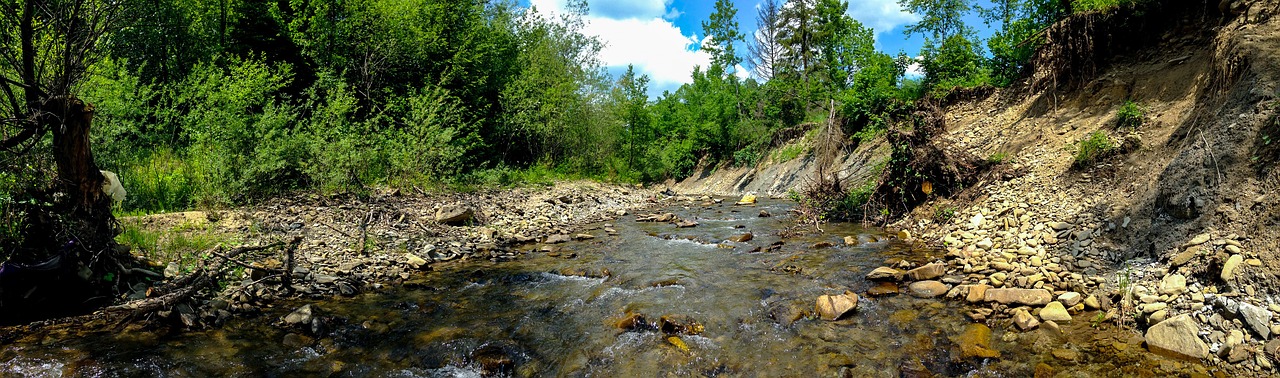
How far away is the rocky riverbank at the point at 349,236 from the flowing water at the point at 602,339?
464 mm

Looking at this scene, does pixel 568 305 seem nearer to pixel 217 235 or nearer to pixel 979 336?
pixel 979 336

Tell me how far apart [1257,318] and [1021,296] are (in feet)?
6.08

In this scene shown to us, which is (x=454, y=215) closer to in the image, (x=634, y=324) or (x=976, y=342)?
(x=634, y=324)

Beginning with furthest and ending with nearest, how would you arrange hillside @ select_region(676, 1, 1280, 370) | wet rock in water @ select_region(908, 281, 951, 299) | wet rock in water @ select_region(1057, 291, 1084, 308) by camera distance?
wet rock in water @ select_region(908, 281, 951, 299)
wet rock in water @ select_region(1057, 291, 1084, 308)
hillside @ select_region(676, 1, 1280, 370)

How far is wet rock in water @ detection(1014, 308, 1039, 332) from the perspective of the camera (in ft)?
17.9

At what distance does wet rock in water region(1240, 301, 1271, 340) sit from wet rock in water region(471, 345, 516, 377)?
21.4 ft

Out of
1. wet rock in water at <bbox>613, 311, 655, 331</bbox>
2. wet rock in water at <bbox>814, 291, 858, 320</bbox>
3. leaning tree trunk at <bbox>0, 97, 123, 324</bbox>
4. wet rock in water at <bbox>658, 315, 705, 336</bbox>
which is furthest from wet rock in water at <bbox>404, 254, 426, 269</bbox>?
wet rock in water at <bbox>814, 291, 858, 320</bbox>

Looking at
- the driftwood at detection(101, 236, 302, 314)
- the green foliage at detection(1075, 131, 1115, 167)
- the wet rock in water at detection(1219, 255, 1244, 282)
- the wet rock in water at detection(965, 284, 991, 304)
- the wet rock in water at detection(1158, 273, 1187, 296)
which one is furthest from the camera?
the green foliage at detection(1075, 131, 1115, 167)

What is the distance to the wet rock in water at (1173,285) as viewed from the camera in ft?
17.0

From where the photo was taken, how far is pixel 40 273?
557 centimetres

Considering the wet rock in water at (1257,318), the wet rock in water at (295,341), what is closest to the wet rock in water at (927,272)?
the wet rock in water at (1257,318)

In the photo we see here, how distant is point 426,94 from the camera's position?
64.7 feet

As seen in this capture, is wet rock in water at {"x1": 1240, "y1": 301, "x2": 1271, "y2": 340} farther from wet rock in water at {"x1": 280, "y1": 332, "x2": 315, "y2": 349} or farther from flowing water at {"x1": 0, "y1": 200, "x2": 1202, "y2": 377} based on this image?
wet rock in water at {"x1": 280, "y1": 332, "x2": 315, "y2": 349}

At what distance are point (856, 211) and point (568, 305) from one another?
8.68 m
